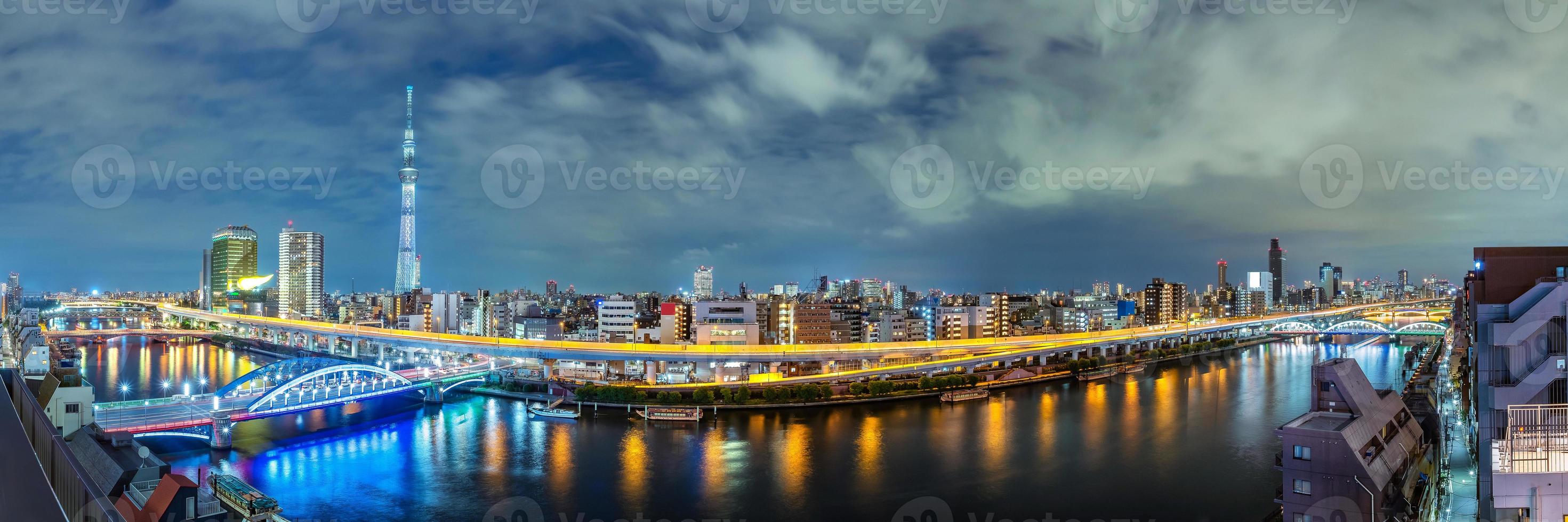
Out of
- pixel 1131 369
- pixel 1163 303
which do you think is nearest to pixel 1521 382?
pixel 1131 369

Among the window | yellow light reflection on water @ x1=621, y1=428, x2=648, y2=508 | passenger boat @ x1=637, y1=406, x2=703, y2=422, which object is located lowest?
yellow light reflection on water @ x1=621, y1=428, x2=648, y2=508

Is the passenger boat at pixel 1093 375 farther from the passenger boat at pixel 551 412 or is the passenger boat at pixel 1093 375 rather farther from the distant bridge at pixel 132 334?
the distant bridge at pixel 132 334

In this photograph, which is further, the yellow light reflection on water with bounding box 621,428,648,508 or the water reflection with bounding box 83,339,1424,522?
the yellow light reflection on water with bounding box 621,428,648,508

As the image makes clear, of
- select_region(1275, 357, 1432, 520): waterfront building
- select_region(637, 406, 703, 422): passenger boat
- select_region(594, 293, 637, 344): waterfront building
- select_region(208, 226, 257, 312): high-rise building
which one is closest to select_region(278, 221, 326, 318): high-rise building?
select_region(208, 226, 257, 312): high-rise building

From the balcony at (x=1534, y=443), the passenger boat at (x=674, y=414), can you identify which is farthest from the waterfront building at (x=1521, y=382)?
the passenger boat at (x=674, y=414)

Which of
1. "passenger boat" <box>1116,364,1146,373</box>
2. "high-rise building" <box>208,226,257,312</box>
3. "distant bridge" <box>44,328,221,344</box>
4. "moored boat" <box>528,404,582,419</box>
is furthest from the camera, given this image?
"high-rise building" <box>208,226,257,312</box>

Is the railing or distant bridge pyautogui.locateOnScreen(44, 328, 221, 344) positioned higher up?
the railing

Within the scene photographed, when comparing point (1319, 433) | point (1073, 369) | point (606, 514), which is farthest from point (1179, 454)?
point (1073, 369)

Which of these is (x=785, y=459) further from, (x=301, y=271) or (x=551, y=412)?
(x=301, y=271)

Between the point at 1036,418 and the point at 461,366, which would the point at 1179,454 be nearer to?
the point at 1036,418

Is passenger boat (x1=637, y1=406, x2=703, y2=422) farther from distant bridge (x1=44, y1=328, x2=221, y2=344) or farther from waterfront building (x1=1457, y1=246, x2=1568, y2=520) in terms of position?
distant bridge (x1=44, y1=328, x2=221, y2=344)
